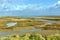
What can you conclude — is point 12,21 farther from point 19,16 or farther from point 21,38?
point 21,38

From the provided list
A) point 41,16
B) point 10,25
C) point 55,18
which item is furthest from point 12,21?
point 55,18

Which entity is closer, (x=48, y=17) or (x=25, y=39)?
(x=25, y=39)

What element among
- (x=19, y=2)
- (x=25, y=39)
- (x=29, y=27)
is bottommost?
(x=25, y=39)

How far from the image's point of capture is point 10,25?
4277 mm

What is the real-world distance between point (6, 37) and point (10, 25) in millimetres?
372

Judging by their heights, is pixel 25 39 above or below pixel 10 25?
below

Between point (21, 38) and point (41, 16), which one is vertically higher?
point (41, 16)

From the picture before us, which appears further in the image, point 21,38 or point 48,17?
point 48,17

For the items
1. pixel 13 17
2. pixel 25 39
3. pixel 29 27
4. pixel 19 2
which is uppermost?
pixel 19 2

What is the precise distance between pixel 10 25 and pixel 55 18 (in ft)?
3.92

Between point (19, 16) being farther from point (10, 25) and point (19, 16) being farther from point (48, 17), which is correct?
point (48, 17)

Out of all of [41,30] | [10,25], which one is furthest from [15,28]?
[41,30]

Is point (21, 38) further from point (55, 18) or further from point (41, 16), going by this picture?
point (55, 18)

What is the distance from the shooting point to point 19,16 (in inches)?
164
